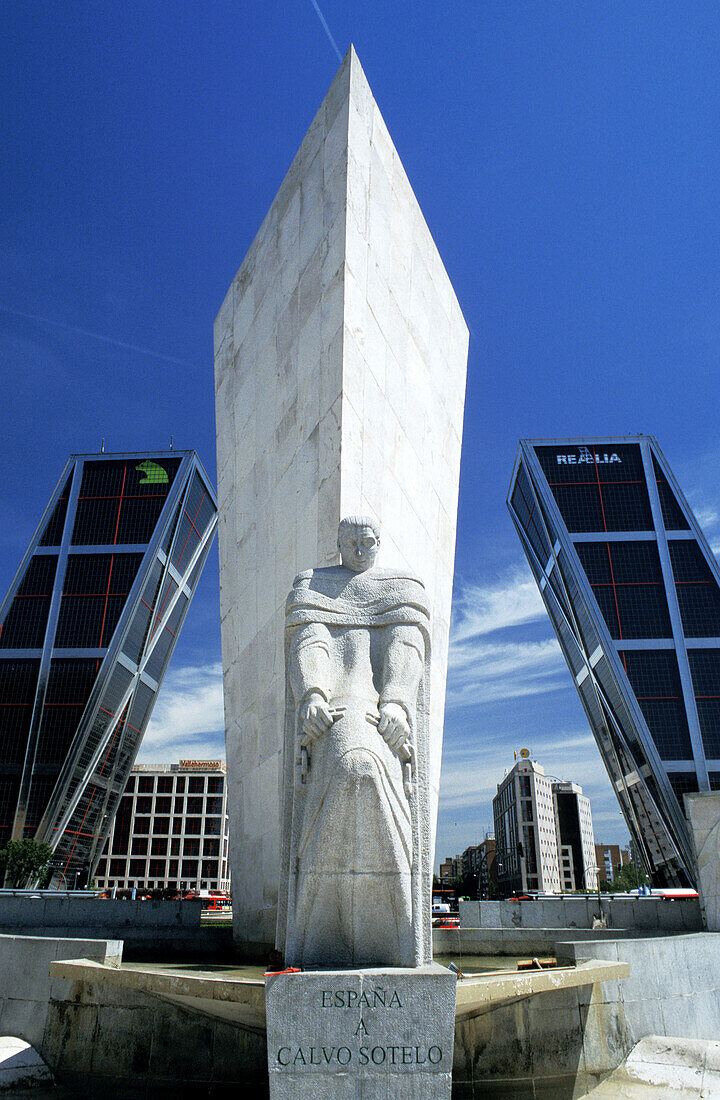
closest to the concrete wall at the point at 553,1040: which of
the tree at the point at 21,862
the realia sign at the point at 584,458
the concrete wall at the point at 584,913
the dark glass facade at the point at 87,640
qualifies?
the concrete wall at the point at 584,913

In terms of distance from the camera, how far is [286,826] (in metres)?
4.15

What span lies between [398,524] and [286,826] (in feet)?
14.8

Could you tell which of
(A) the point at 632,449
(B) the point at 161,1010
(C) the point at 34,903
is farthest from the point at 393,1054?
(A) the point at 632,449

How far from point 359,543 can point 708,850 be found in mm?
6544

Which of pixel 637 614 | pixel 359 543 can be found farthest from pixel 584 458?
pixel 359 543

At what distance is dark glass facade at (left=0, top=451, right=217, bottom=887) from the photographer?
4978 cm

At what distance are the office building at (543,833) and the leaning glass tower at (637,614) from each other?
46.5m

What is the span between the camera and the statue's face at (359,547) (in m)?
4.81

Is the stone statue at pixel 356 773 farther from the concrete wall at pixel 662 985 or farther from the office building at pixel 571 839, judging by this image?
the office building at pixel 571 839

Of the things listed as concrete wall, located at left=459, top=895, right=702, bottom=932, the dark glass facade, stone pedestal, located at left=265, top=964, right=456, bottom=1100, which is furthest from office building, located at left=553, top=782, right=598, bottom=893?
stone pedestal, located at left=265, top=964, right=456, bottom=1100

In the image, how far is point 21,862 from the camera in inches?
1764

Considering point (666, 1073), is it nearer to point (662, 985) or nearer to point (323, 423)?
point (662, 985)

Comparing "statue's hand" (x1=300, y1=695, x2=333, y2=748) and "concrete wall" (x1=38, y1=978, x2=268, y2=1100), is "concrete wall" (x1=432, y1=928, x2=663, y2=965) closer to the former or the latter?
"concrete wall" (x1=38, y1=978, x2=268, y2=1100)

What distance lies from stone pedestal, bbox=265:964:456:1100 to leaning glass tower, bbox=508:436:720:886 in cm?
4515
